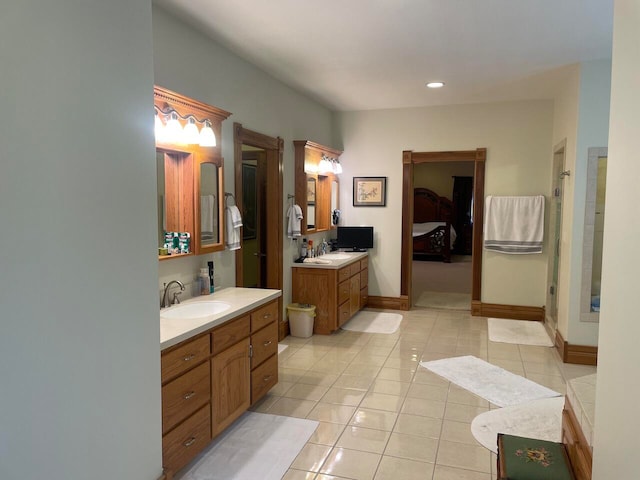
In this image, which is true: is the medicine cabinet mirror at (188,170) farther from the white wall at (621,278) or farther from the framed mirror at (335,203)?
the framed mirror at (335,203)

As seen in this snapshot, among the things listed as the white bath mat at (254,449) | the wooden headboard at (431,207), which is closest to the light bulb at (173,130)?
the white bath mat at (254,449)

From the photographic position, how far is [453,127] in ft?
19.5

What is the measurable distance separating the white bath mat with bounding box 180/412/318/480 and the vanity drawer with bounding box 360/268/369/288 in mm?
3035

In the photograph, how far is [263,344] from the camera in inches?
127

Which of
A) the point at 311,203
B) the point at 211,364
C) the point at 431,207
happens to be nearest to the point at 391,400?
the point at 211,364

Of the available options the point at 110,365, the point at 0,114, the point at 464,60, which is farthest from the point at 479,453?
the point at 464,60

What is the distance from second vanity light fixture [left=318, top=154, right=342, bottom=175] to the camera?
558 cm

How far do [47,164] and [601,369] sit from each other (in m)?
1.84

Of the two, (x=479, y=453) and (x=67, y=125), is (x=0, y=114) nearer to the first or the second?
(x=67, y=125)

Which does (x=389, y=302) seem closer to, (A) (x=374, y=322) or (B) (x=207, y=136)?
(A) (x=374, y=322)

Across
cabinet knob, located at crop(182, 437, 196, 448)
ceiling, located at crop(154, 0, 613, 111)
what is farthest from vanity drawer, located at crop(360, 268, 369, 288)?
cabinet knob, located at crop(182, 437, 196, 448)

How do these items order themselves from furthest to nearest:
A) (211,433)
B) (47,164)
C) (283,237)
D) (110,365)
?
1. (283,237)
2. (211,433)
3. (110,365)
4. (47,164)

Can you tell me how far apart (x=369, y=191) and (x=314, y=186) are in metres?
1.12

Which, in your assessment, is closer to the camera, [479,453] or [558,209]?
[479,453]
